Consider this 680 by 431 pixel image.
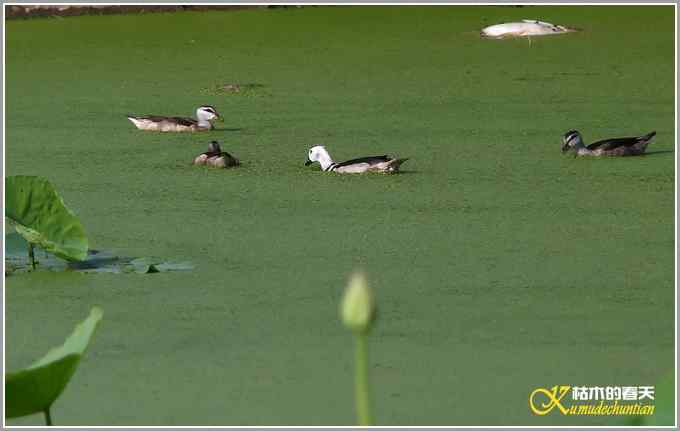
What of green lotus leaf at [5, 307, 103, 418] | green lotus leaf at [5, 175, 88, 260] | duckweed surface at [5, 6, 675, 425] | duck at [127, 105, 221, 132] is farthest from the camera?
duck at [127, 105, 221, 132]

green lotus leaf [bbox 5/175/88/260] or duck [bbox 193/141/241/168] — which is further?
duck [bbox 193/141/241/168]

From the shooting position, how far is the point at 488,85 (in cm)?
575

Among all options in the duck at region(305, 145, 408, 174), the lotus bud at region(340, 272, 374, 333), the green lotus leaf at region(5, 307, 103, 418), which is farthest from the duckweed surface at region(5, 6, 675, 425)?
the lotus bud at region(340, 272, 374, 333)

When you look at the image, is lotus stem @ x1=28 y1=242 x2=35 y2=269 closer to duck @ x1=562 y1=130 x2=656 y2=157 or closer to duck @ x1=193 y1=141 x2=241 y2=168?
duck @ x1=193 y1=141 x2=241 y2=168

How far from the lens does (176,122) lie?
5164mm

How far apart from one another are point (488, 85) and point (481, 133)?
0.85 meters

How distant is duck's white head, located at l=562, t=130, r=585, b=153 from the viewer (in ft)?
15.0

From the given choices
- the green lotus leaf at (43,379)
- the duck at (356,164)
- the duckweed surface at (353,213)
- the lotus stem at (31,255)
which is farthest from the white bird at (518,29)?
the green lotus leaf at (43,379)

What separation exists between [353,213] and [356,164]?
1.62 ft

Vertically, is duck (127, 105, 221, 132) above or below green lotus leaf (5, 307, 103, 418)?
above

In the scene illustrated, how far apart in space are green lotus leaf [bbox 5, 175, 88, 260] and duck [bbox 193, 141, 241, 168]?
1238 mm

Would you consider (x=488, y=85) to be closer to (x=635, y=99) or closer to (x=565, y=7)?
(x=635, y=99)

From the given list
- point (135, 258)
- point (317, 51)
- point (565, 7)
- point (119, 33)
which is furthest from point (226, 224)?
point (565, 7)

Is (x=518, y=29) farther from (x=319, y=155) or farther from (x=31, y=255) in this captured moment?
(x=31, y=255)
